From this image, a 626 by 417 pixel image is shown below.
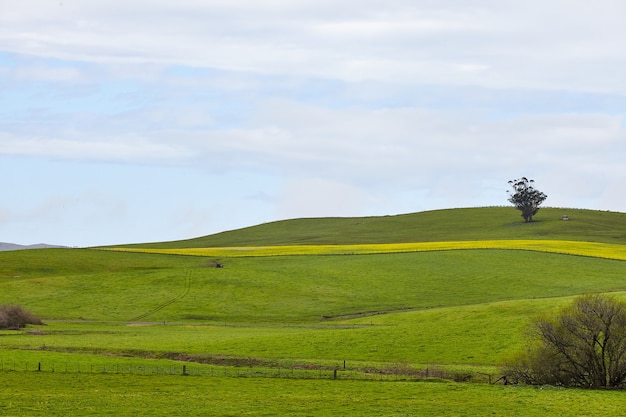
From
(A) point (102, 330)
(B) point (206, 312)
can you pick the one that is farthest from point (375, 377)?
(B) point (206, 312)

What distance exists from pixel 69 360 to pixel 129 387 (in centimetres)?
1196

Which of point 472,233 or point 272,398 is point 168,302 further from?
point 472,233

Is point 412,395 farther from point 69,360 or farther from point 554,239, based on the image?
point 554,239

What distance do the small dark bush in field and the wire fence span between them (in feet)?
91.3

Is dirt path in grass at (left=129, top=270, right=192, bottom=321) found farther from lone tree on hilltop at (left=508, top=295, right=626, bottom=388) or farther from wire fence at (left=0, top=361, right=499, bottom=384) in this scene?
lone tree on hilltop at (left=508, top=295, right=626, bottom=388)

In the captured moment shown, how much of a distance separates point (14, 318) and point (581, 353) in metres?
53.4

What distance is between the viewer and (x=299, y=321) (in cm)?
9050

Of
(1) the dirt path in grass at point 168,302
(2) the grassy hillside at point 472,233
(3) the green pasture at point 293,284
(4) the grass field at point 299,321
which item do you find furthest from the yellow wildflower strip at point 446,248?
(1) the dirt path in grass at point 168,302

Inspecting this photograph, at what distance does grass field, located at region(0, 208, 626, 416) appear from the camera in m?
46.2

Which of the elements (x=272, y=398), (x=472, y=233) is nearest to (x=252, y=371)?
(x=272, y=398)

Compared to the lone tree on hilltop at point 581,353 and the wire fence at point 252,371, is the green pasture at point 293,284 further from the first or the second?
the lone tree on hilltop at point 581,353

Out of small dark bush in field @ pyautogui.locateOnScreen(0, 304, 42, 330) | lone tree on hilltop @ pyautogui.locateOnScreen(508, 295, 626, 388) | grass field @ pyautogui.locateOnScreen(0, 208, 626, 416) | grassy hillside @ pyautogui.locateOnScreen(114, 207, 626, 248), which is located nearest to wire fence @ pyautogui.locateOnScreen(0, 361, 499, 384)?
grass field @ pyautogui.locateOnScreen(0, 208, 626, 416)

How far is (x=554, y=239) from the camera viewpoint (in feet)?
501

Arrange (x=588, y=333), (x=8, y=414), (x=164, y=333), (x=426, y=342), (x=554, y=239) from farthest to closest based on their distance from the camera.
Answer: (x=554, y=239) < (x=164, y=333) < (x=426, y=342) < (x=588, y=333) < (x=8, y=414)
